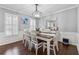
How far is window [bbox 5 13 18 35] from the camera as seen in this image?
38.6 inches

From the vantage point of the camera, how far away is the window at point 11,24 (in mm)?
979

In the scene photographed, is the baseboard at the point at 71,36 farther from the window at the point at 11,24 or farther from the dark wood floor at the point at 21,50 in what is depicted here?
the window at the point at 11,24

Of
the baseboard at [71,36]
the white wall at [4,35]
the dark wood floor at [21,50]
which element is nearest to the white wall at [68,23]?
the baseboard at [71,36]

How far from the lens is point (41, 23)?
1.04 metres

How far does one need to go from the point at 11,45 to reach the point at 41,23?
624 mm

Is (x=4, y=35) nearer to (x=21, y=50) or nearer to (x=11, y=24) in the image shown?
(x=11, y=24)

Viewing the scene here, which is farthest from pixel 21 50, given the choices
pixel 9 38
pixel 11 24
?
pixel 11 24

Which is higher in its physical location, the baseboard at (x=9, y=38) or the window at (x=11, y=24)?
the window at (x=11, y=24)

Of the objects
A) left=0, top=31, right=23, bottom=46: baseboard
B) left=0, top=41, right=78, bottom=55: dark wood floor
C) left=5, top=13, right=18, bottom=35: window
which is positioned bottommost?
left=0, top=41, right=78, bottom=55: dark wood floor

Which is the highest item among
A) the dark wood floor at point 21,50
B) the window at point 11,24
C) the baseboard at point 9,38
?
the window at point 11,24

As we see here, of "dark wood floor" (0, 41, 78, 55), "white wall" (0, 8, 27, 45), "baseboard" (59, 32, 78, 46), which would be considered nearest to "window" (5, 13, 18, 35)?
"white wall" (0, 8, 27, 45)

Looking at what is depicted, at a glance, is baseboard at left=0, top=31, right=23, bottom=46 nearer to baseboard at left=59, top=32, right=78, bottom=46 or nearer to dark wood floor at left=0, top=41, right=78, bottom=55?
dark wood floor at left=0, top=41, right=78, bottom=55

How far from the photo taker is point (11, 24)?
104cm
